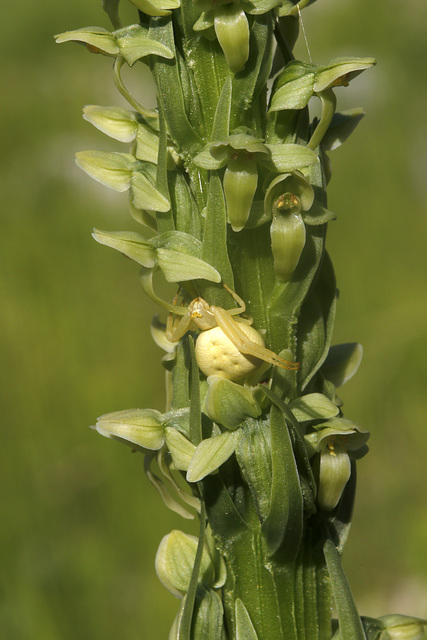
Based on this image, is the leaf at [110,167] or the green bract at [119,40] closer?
the green bract at [119,40]

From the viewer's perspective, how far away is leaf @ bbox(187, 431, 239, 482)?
4.54 ft

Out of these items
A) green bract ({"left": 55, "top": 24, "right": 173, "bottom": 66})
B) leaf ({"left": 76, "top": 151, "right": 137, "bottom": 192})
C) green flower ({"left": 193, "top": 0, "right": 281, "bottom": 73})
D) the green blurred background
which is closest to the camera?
green flower ({"left": 193, "top": 0, "right": 281, "bottom": 73})

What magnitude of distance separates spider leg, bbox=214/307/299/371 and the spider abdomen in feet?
0.03

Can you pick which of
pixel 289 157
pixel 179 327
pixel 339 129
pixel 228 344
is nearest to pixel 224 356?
pixel 228 344

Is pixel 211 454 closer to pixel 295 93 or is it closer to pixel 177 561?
pixel 177 561

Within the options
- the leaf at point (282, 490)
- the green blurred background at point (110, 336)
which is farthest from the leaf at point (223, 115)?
the green blurred background at point (110, 336)

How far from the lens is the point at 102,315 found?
3.89 meters

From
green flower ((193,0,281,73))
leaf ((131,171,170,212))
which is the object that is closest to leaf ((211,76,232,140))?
green flower ((193,0,281,73))

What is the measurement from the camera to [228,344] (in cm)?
139

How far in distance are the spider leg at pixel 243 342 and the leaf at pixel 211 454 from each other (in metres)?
0.17

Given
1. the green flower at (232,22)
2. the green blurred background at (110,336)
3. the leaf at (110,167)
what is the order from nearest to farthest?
the green flower at (232,22) → the leaf at (110,167) → the green blurred background at (110,336)

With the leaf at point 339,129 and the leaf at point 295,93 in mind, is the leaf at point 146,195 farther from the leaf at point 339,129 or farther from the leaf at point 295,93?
the leaf at point 339,129

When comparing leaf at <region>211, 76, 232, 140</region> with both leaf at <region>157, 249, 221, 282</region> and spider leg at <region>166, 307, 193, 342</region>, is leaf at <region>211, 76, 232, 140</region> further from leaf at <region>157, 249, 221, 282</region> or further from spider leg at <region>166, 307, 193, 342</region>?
spider leg at <region>166, 307, 193, 342</region>

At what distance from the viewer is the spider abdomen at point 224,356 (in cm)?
140
